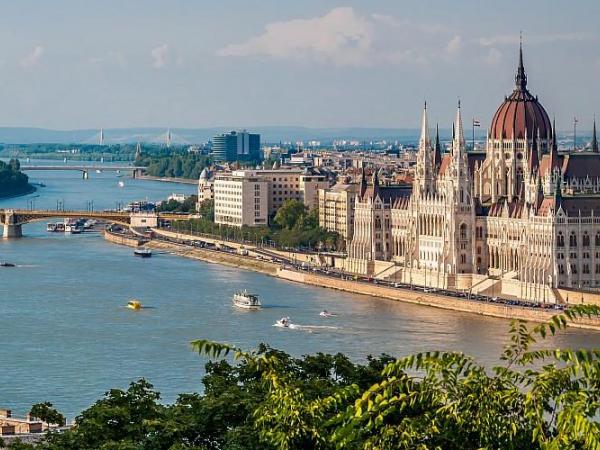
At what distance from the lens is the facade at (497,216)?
3891 centimetres

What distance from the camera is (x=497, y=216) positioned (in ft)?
139

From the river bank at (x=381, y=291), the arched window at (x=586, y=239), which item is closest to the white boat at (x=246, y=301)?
the river bank at (x=381, y=291)

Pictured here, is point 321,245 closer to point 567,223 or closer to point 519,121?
point 519,121

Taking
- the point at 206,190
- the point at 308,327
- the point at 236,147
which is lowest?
the point at 308,327

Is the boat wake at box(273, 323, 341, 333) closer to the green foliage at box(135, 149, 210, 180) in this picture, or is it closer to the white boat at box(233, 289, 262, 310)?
the white boat at box(233, 289, 262, 310)

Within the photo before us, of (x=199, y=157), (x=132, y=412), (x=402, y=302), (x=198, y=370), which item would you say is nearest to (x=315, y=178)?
(x=402, y=302)

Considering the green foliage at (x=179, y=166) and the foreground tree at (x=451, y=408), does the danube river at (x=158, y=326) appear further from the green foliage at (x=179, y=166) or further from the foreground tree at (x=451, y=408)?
the green foliage at (x=179, y=166)

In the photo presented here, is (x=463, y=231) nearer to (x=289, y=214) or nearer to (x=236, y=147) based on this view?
(x=289, y=214)

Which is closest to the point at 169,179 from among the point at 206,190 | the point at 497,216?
the point at 206,190

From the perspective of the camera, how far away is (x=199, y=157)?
413 feet

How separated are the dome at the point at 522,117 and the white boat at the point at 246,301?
33.6 ft

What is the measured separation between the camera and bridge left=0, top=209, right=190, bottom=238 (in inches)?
2496

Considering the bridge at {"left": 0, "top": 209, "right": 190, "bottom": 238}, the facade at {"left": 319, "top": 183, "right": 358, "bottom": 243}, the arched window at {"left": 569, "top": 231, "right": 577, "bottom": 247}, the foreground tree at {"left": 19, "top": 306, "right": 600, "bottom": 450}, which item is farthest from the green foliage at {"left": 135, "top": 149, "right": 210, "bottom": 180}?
the foreground tree at {"left": 19, "top": 306, "right": 600, "bottom": 450}

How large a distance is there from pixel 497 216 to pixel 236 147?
10318cm
